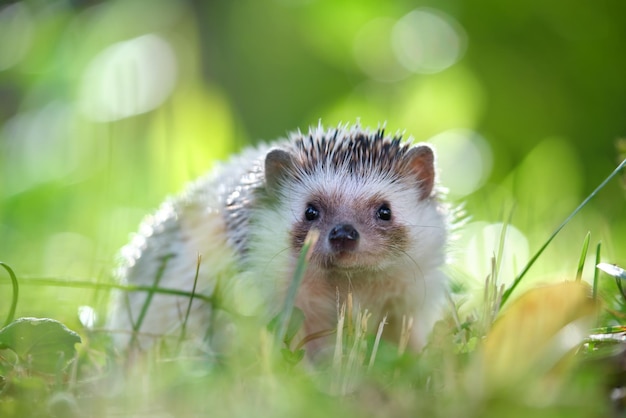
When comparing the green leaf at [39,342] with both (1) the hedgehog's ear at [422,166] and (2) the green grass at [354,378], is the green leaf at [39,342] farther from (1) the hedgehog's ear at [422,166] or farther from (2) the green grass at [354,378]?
(1) the hedgehog's ear at [422,166]

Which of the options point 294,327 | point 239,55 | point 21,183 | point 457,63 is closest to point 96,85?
point 21,183

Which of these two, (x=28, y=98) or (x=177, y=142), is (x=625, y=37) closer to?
(x=177, y=142)

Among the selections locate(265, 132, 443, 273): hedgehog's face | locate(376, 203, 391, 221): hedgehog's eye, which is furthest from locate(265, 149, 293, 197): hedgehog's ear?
locate(376, 203, 391, 221): hedgehog's eye

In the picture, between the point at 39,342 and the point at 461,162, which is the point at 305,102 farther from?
the point at 39,342

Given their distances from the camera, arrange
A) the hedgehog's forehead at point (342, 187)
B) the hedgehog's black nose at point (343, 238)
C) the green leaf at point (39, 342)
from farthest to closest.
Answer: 1. the hedgehog's forehead at point (342, 187)
2. the hedgehog's black nose at point (343, 238)
3. the green leaf at point (39, 342)

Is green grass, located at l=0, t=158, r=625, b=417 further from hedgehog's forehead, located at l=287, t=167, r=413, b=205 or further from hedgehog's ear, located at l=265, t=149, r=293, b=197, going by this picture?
hedgehog's ear, located at l=265, t=149, r=293, b=197

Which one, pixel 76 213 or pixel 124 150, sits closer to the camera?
pixel 76 213

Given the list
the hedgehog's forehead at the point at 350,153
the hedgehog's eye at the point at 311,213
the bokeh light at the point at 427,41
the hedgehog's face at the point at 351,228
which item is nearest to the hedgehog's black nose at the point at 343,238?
the hedgehog's face at the point at 351,228

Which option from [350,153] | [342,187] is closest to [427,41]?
[350,153]
